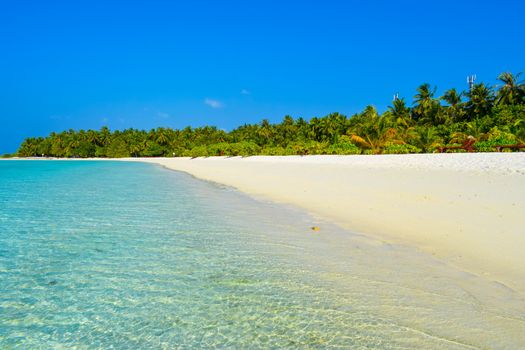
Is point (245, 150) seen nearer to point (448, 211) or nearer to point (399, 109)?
point (399, 109)

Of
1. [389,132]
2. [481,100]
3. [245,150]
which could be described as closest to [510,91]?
[481,100]

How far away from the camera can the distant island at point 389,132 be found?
32688 mm

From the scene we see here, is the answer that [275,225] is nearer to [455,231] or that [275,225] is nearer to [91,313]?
[455,231]

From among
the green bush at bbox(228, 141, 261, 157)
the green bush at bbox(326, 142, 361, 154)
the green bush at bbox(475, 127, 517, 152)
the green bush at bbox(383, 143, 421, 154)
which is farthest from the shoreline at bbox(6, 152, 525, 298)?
the green bush at bbox(228, 141, 261, 157)

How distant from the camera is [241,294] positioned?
399 cm

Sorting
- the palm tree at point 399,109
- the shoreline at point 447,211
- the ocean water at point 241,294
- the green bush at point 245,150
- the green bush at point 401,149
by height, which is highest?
the palm tree at point 399,109

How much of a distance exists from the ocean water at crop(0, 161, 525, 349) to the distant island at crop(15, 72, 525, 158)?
23.9m


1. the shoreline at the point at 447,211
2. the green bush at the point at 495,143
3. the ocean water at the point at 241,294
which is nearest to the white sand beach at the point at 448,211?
the shoreline at the point at 447,211

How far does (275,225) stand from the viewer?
24.9 feet

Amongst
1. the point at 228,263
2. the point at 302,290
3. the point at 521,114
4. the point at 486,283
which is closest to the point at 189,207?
the point at 228,263

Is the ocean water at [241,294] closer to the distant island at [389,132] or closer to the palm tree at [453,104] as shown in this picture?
the distant island at [389,132]

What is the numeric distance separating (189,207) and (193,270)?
583cm

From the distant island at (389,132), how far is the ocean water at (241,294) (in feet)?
78.4

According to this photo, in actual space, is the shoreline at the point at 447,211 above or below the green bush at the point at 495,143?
below
